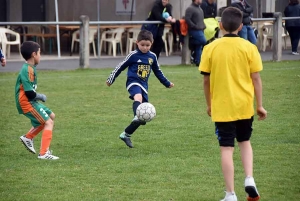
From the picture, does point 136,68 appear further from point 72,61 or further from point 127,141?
point 72,61

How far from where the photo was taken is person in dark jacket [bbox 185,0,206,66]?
19.3 meters

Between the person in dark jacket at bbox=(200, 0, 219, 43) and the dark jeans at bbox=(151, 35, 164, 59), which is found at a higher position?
the person in dark jacket at bbox=(200, 0, 219, 43)

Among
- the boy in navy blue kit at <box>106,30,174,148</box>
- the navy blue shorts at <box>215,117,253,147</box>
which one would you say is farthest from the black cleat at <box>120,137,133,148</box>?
the navy blue shorts at <box>215,117,253,147</box>

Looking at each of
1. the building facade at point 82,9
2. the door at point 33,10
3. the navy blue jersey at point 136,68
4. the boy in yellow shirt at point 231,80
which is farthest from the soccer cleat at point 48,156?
the door at point 33,10

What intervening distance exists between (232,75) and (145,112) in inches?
110

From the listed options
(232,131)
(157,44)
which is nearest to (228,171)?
(232,131)

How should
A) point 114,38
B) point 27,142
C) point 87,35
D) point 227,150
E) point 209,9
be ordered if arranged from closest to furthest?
point 227,150 < point 27,142 < point 87,35 < point 209,9 < point 114,38

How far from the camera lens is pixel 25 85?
337 inches

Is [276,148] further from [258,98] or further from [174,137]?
[258,98]

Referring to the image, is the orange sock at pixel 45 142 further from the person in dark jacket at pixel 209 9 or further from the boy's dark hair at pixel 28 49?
the person in dark jacket at pixel 209 9

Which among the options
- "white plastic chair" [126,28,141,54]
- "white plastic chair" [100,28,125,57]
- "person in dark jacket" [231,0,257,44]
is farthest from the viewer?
"white plastic chair" [100,28,125,57]

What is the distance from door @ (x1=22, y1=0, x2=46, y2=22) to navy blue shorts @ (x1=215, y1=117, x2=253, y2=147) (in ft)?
64.7

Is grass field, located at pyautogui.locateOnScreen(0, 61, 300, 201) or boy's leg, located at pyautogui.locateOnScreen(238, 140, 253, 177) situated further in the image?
grass field, located at pyautogui.locateOnScreen(0, 61, 300, 201)

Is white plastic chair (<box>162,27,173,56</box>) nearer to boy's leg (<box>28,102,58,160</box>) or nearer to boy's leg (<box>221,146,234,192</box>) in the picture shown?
boy's leg (<box>28,102,58,160</box>)
